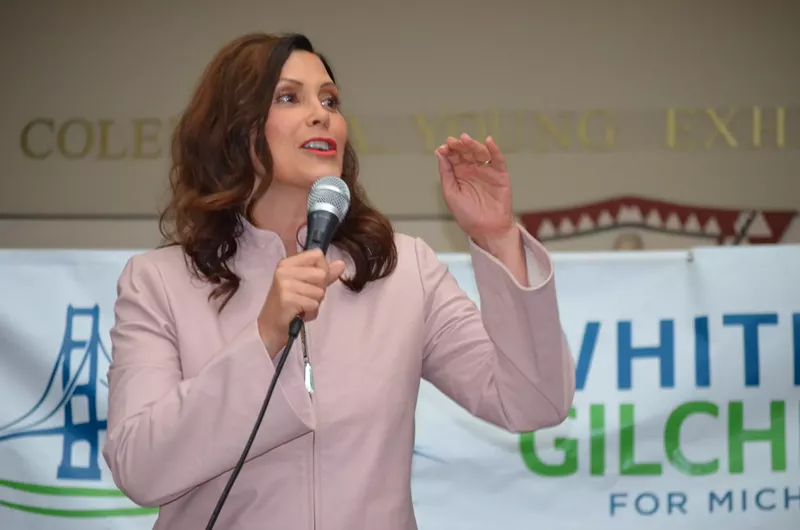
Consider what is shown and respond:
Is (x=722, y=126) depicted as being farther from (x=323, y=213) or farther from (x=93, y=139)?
(x=323, y=213)

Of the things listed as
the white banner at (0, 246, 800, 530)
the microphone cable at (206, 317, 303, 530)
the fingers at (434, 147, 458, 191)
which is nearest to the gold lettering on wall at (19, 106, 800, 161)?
the white banner at (0, 246, 800, 530)

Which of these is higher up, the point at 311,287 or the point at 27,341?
the point at 311,287

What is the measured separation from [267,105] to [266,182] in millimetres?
105

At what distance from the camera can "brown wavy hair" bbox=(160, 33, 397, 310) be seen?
53.1 inches

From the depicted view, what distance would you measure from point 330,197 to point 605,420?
1.19m

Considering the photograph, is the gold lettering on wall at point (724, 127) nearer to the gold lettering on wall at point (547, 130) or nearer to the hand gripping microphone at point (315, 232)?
the gold lettering on wall at point (547, 130)

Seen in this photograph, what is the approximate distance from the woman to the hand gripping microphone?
0.03 m

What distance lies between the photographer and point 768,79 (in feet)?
14.7

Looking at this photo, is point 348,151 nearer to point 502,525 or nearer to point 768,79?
point 502,525

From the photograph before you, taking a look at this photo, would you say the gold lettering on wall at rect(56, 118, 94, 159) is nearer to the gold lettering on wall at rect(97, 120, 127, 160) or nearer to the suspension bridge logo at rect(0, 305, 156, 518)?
the gold lettering on wall at rect(97, 120, 127, 160)

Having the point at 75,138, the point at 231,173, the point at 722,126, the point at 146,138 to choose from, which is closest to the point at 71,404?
the point at 231,173

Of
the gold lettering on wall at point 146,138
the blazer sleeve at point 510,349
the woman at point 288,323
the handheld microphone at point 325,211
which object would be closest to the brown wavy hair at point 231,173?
the woman at point 288,323

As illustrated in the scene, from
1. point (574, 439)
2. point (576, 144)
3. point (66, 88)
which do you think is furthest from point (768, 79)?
point (66, 88)

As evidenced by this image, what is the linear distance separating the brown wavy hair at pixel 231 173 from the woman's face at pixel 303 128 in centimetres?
1
